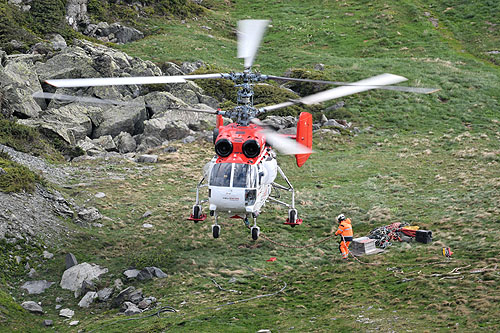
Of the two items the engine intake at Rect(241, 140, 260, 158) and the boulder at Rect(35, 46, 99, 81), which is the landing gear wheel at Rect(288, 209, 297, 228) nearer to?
the engine intake at Rect(241, 140, 260, 158)

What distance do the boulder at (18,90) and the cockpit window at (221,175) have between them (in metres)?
17.2

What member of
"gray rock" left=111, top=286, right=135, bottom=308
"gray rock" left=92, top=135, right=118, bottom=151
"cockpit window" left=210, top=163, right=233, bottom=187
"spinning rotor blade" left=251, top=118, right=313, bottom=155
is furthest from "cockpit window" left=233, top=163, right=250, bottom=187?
"gray rock" left=92, top=135, right=118, bottom=151

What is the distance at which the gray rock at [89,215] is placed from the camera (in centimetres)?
2103

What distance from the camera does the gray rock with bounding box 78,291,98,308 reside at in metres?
16.1

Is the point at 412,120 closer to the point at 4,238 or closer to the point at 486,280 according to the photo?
the point at 486,280

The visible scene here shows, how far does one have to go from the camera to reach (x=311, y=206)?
78.1 ft

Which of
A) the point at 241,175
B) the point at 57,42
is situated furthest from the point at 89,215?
the point at 57,42

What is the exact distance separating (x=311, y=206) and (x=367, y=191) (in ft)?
11.8

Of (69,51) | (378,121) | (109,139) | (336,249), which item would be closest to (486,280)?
(336,249)

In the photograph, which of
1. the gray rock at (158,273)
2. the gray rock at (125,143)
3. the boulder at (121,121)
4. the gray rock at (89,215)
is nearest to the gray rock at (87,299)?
the gray rock at (158,273)

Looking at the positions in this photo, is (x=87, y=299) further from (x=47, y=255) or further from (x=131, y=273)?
(x=47, y=255)

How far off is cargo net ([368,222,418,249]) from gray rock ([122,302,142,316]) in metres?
8.18

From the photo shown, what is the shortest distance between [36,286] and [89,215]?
4.81 meters

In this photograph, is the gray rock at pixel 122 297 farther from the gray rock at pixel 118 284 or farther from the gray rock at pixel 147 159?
the gray rock at pixel 147 159
